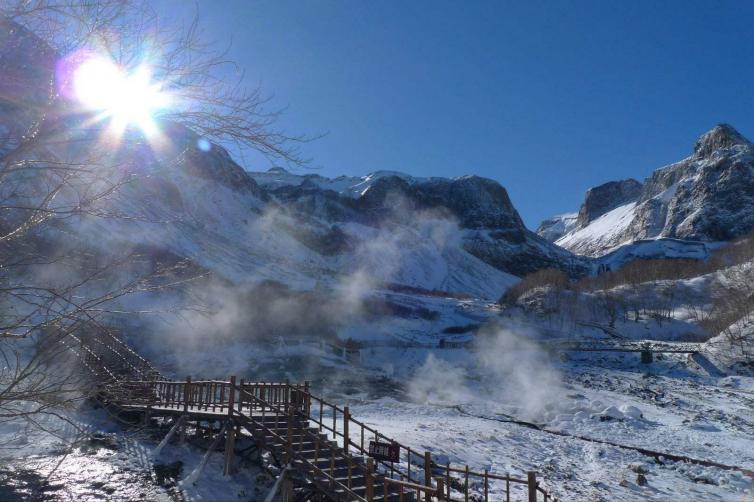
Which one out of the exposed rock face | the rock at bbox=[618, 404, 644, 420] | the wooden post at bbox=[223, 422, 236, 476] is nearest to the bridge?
the wooden post at bbox=[223, 422, 236, 476]

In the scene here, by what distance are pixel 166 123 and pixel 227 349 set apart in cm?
2998

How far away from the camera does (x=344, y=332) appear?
151 feet

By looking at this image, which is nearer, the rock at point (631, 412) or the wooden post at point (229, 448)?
the wooden post at point (229, 448)

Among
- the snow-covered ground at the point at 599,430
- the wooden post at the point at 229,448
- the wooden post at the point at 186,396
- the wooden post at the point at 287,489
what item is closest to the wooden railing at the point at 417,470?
the snow-covered ground at the point at 599,430

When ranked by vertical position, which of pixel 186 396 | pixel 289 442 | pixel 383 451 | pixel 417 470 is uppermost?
pixel 186 396

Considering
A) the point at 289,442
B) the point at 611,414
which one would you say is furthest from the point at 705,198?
the point at 289,442

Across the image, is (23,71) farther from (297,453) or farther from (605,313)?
(605,313)

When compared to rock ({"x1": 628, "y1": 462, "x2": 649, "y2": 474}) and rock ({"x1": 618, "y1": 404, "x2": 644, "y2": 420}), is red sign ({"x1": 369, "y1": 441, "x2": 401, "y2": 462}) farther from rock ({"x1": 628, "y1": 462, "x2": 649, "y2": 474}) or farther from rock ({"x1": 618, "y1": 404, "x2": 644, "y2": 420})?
rock ({"x1": 618, "y1": 404, "x2": 644, "y2": 420})

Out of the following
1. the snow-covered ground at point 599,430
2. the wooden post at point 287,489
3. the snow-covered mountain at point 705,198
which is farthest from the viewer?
the snow-covered mountain at point 705,198

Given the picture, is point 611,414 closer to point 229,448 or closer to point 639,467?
point 639,467

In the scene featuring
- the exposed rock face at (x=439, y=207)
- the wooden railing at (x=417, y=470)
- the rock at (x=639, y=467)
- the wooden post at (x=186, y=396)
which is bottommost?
the rock at (x=639, y=467)

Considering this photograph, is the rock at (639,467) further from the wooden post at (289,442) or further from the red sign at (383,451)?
the wooden post at (289,442)

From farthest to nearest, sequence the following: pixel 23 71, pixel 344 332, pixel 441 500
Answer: pixel 344 332, pixel 441 500, pixel 23 71

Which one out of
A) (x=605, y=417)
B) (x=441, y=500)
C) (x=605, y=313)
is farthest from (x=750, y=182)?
(x=441, y=500)
